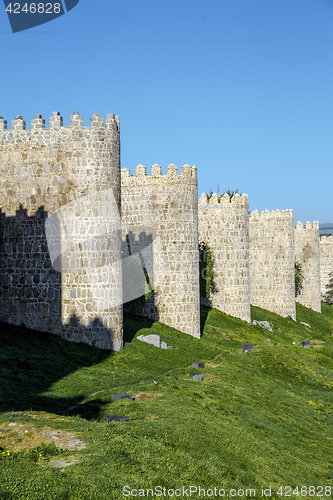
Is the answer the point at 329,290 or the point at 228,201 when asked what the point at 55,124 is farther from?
the point at 329,290

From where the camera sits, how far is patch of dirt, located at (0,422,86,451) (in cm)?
1448

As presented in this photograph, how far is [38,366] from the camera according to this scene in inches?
987

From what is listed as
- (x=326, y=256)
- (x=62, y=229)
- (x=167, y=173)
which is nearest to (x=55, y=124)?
(x=62, y=229)

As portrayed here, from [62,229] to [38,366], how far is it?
7127 millimetres

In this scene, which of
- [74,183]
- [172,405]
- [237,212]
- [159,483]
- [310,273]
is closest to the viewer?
[159,483]

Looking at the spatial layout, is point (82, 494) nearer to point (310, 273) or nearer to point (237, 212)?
point (237, 212)

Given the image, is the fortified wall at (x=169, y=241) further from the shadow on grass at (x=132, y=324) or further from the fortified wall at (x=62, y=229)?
the fortified wall at (x=62, y=229)

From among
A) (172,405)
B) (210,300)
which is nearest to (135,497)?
(172,405)

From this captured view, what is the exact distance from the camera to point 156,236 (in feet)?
129

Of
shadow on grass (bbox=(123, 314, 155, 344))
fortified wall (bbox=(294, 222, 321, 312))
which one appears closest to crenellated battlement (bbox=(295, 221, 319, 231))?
fortified wall (bbox=(294, 222, 321, 312))

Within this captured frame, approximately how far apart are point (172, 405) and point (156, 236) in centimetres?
2001

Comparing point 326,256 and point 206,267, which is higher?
point 206,267

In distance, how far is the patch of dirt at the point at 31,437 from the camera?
47.5 feet

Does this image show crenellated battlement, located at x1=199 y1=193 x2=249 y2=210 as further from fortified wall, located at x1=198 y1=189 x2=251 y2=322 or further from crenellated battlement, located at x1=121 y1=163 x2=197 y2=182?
crenellated battlement, located at x1=121 y1=163 x2=197 y2=182
